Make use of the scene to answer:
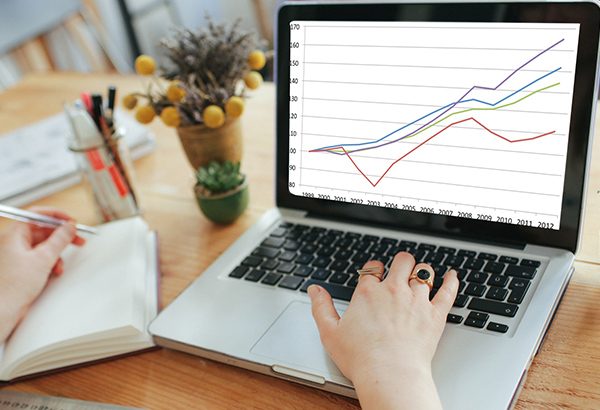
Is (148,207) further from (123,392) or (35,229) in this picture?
(123,392)

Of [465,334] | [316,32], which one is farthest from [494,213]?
[316,32]

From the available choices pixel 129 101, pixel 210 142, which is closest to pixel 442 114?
pixel 210 142

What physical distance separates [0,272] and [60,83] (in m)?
1.12

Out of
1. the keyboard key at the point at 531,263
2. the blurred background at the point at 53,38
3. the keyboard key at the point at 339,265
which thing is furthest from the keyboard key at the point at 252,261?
the blurred background at the point at 53,38

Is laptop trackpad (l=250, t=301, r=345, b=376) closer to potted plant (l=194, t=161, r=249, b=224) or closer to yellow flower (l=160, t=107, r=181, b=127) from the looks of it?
potted plant (l=194, t=161, r=249, b=224)

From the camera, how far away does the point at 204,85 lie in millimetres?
834

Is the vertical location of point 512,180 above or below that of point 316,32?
below

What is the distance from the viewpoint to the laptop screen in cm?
54

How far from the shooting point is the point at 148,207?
919 millimetres

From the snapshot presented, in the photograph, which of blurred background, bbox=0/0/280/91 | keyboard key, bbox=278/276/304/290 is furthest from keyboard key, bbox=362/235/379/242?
blurred background, bbox=0/0/280/91

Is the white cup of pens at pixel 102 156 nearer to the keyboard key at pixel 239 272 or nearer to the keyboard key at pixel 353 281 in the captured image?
the keyboard key at pixel 239 272

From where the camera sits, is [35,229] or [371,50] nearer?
[371,50]

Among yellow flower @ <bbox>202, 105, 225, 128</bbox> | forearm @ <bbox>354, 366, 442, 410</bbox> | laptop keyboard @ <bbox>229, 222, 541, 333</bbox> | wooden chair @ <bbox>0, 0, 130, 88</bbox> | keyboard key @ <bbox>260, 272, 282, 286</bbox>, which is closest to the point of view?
forearm @ <bbox>354, 366, 442, 410</bbox>

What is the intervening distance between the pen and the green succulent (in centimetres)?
18
